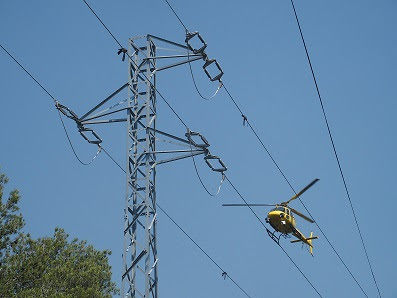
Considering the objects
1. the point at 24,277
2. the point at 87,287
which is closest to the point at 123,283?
the point at 24,277

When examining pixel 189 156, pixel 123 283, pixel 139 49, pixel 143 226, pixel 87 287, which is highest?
pixel 87 287

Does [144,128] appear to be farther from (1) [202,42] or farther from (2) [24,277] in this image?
(2) [24,277]

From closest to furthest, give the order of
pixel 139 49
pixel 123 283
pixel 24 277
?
pixel 123 283
pixel 139 49
pixel 24 277

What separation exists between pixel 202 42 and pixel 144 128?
9.35ft

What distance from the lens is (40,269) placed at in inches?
1161

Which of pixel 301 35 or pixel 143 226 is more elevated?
pixel 301 35

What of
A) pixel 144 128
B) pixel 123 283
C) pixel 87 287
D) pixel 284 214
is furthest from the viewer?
pixel 87 287

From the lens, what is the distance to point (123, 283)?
13.5 m

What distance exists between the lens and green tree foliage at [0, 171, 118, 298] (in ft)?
93.7

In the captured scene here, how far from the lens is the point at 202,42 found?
16656mm

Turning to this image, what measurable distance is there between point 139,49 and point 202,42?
5.05ft

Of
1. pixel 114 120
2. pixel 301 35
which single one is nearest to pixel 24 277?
pixel 114 120

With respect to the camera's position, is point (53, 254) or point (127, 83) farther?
point (53, 254)

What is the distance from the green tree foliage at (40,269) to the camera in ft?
93.7
